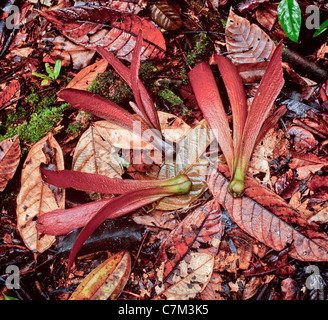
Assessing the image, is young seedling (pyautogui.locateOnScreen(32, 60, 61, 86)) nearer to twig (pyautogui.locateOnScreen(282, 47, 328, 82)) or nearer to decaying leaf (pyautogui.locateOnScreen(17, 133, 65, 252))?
decaying leaf (pyautogui.locateOnScreen(17, 133, 65, 252))

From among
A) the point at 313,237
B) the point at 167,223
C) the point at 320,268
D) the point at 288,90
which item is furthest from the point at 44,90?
the point at 320,268

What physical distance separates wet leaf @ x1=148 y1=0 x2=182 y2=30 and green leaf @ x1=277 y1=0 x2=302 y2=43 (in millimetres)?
550

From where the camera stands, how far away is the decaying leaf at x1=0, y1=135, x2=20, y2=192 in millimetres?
1449

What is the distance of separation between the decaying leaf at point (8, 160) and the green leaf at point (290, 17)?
1607 millimetres

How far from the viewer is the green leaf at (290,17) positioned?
1.34 meters

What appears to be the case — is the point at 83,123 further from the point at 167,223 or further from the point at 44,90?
the point at 167,223

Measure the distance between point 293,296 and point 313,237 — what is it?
28cm

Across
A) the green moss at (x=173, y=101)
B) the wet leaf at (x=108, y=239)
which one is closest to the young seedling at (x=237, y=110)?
the green moss at (x=173, y=101)

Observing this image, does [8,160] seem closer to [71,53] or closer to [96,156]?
[96,156]

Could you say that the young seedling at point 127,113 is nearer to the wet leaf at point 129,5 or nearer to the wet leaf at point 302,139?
the wet leaf at point 129,5

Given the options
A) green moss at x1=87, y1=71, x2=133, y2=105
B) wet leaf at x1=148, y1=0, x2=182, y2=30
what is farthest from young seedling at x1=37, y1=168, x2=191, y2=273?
wet leaf at x1=148, y1=0, x2=182, y2=30

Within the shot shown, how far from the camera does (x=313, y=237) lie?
3.77ft

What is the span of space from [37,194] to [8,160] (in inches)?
10.9

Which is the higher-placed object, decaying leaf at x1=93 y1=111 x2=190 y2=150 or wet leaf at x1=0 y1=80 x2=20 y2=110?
wet leaf at x1=0 y1=80 x2=20 y2=110
